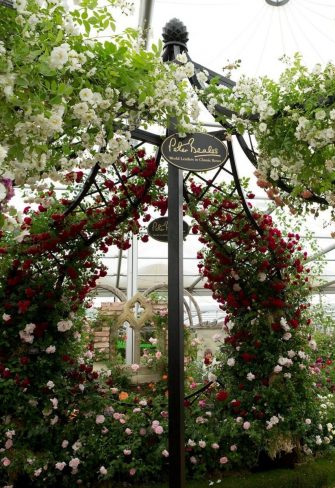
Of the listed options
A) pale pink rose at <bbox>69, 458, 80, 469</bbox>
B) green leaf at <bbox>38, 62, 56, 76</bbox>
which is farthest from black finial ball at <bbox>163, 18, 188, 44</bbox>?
pale pink rose at <bbox>69, 458, 80, 469</bbox>

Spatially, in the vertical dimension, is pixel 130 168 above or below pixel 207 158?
above

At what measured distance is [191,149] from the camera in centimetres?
205

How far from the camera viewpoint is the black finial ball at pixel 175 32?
2408 mm

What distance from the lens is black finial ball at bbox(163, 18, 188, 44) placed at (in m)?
2.41

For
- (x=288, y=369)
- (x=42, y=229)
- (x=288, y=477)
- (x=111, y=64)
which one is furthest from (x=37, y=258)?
(x=288, y=477)

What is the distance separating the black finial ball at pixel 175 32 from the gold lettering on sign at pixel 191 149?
29.3 inches

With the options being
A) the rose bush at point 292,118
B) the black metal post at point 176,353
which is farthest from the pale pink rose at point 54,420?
the rose bush at point 292,118

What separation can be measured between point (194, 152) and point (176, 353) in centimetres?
95

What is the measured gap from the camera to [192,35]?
370 centimetres

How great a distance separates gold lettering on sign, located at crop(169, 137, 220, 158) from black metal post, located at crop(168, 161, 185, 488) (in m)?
0.25

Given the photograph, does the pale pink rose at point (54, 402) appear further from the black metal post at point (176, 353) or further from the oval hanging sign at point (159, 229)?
the oval hanging sign at point (159, 229)

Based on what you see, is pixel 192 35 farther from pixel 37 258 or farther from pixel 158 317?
pixel 158 317

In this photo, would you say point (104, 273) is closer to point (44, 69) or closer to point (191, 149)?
point (191, 149)

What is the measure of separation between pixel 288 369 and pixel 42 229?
2099mm
